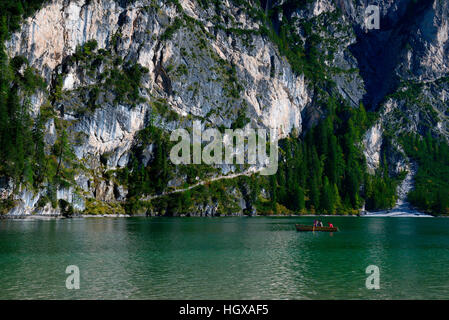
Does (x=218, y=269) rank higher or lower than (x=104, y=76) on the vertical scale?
lower

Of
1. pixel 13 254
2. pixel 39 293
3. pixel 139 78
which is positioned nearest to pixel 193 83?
pixel 139 78

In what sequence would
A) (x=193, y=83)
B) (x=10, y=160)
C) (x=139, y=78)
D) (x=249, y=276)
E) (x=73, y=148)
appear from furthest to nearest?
(x=193, y=83)
(x=139, y=78)
(x=73, y=148)
(x=10, y=160)
(x=249, y=276)

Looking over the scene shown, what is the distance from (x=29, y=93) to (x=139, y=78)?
174 ft

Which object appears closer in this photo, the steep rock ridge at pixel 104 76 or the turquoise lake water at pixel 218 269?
the turquoise lake water at pixel 218 269

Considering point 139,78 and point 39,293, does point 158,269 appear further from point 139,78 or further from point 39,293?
point 139,78

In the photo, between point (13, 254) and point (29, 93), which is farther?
point (29, 93)

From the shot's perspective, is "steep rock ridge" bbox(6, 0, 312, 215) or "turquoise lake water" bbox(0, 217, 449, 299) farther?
"steep rock ridge" bbox(6, 0, 312, 215)

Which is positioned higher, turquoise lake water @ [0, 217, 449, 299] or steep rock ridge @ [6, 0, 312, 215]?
steep rock ridge @ [6, 0, 312, 215]

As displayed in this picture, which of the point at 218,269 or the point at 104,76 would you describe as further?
the point at 104,76

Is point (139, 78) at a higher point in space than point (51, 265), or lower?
higher

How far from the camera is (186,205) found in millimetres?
161750

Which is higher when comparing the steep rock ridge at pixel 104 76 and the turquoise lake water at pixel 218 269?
the steep rock ridge at pixel 104 76
